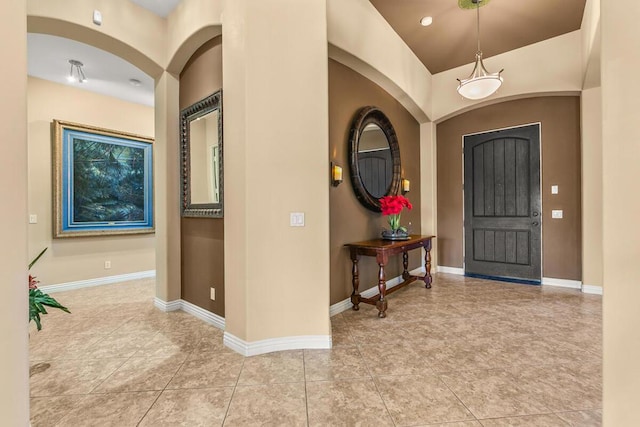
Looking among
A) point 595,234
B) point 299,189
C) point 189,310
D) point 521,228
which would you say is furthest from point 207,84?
point 595,234

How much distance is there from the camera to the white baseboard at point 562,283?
4.09 meters

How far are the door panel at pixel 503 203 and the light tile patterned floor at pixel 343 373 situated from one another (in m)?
1.36

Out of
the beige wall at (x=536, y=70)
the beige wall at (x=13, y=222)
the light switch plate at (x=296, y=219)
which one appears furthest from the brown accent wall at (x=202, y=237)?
the beige wall at (x=536, y=70)

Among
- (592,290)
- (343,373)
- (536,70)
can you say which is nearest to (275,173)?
(343,373)

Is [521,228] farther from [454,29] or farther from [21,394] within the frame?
[21,394]

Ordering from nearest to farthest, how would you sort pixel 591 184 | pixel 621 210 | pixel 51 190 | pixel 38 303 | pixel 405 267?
pixel 621 210
pixel 38 303
pixel 591 184
pixel 51 190
pixel 405 267

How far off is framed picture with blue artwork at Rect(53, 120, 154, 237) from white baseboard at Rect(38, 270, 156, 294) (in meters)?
0.73

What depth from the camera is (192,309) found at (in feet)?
10.7

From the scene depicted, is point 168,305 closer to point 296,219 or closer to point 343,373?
point 296,219

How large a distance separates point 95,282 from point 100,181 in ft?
5.33

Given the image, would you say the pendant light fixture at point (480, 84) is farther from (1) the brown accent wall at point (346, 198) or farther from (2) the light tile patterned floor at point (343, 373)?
(2) the light tile patterned floor at point (343, 373)

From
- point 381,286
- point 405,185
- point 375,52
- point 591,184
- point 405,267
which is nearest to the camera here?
point 381,286

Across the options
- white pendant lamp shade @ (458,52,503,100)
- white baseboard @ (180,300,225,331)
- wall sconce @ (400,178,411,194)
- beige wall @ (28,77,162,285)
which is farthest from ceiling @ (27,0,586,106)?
white baseboard @ (180,300,225,331)

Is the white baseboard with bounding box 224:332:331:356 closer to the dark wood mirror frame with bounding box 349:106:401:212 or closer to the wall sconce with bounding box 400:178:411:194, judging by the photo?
the dark wood mirror frame with bounding box 349:106:401:212
